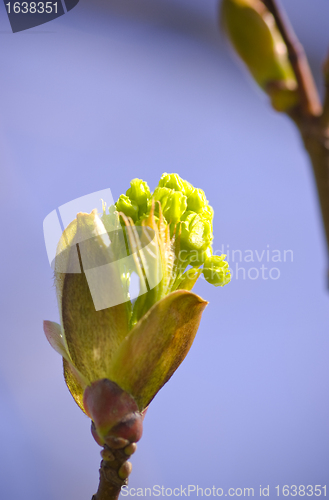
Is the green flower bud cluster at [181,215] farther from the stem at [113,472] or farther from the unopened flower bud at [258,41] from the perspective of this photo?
the unopened flower bud at [258,41]

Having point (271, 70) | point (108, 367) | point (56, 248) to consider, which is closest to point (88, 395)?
point (108, 367)

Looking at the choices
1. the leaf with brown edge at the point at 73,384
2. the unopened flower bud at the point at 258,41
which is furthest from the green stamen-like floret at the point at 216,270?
the unopened flower bud at the point at 258,41

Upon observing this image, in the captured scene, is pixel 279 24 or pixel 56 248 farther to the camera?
pixel 56 248

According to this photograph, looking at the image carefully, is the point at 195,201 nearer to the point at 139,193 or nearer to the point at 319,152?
the point at 139,193

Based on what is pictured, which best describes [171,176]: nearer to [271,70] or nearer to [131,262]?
[131,262]

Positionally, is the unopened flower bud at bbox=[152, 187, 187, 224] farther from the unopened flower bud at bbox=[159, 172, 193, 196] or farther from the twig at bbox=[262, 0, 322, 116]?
the twig at bbox=[262, 0, 322, 116]

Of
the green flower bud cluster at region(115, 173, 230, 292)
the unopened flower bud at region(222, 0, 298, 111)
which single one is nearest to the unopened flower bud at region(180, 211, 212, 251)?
the green flower bud cluster at region(115, 173, 230, 292)
